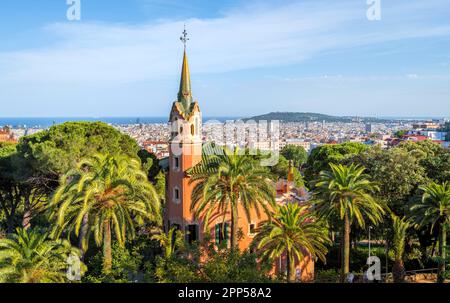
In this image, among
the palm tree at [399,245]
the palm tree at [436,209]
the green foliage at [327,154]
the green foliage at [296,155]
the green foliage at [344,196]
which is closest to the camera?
the green foliage at [344,196]

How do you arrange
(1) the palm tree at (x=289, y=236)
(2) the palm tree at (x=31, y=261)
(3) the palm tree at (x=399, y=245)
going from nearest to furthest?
1. (2) the palm tree at (x=31, y=261)
2. (1) the palm tree at (x=289, y=236)
3. (3) the palm tree at (x=399, y=245)

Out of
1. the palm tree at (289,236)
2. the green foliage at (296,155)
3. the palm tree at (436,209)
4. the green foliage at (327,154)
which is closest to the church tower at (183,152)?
the palm tree at (289,236)

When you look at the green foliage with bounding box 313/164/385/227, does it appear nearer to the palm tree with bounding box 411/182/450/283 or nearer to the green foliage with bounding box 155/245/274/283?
the palm tree with bounding box 411/182/450/283

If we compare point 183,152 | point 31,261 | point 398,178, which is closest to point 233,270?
point 31,261

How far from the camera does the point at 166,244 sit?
21.7m

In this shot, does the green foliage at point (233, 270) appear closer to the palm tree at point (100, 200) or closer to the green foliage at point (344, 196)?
the palm tree at point (100, 200)

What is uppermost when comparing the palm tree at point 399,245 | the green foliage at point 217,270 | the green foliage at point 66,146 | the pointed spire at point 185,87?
the pointed spire at point 185,87

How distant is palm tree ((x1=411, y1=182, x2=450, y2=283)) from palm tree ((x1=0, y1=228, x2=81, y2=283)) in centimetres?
1726

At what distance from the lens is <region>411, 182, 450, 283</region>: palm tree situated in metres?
21.5

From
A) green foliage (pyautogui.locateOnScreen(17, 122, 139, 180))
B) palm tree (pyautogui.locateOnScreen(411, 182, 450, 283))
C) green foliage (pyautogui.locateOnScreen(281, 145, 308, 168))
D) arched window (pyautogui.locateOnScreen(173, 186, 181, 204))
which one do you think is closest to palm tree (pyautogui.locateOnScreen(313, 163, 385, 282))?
palm tree (pyautogui.locateOnScreen(411, 182, 450, 283))

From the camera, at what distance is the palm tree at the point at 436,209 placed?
70.6ft

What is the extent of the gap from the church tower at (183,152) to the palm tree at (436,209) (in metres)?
12.2
